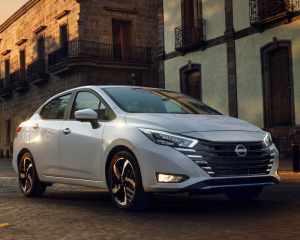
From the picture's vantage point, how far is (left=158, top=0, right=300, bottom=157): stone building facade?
1666 centimetres

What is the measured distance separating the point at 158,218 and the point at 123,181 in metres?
0.67

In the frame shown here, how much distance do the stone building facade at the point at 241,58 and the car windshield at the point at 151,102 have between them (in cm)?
1033

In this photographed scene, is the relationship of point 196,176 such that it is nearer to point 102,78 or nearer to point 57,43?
point 102,78

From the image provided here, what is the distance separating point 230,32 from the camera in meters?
18.9

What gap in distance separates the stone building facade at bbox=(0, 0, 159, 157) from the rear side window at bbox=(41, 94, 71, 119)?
18603 millimetres

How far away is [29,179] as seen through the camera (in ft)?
24.9

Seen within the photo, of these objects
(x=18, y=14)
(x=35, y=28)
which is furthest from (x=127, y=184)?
(x=18, y=14)

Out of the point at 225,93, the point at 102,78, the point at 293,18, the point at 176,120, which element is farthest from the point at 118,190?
the point at 102,78

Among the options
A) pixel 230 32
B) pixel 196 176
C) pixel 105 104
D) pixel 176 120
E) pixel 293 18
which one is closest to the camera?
pixel 196 176

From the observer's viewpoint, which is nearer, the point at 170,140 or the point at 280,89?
the point at 170,140

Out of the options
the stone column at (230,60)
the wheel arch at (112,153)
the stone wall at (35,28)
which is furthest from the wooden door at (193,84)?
the wheel arch at (112,153)

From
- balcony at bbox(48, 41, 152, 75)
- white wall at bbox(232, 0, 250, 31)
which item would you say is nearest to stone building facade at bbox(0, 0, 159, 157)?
balcony at bbox(48, 41, 152, 75)

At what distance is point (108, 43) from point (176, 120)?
75.1 feet

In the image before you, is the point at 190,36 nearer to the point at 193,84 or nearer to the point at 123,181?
the point at 193,84
